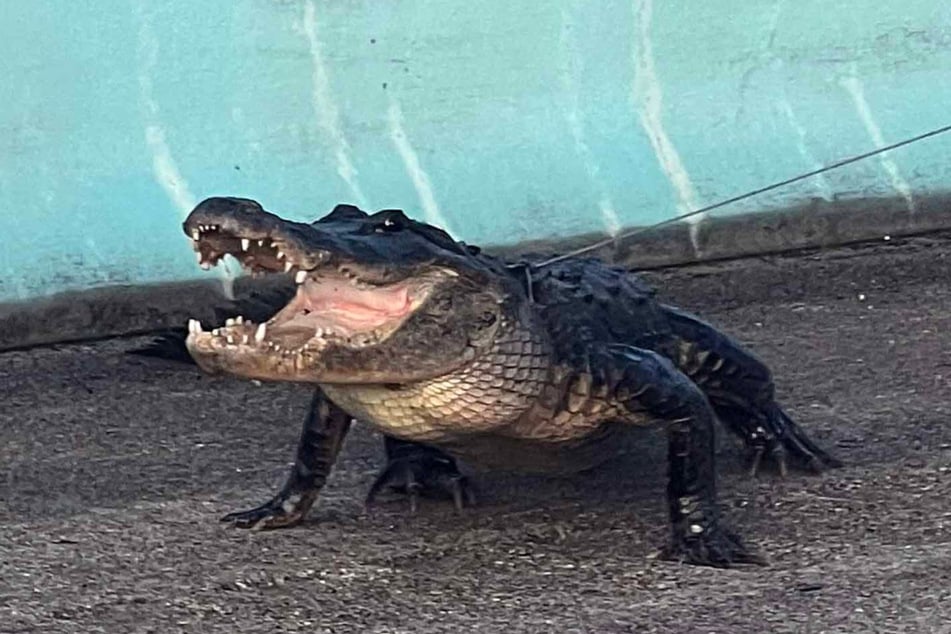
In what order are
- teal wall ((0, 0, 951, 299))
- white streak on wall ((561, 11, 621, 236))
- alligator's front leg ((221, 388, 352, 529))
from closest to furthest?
alligator's front leg ((221, 388, 352, 529)), teal wall ((0, 0, 951, 299)), white streak on wall ((561, 11, 621, 236))

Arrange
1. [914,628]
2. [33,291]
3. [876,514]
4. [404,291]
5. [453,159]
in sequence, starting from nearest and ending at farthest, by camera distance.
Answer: [914,628] < [404,291] < [876,514] < [33,291] < [453,159]

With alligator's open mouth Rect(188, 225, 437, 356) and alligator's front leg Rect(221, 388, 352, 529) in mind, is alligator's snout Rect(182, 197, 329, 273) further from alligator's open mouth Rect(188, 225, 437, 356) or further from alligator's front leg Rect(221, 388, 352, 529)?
alligator's front leg Rect(221, 388, 352, 529)

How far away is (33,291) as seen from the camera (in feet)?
19.9

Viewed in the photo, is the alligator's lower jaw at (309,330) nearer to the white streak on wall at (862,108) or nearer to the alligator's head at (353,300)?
the alligator's head at (353,300)

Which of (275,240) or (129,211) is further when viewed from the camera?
(129,211)

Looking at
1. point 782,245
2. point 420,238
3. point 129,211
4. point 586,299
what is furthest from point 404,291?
point 782,245

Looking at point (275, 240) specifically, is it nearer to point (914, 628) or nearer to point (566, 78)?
point (914, 628)

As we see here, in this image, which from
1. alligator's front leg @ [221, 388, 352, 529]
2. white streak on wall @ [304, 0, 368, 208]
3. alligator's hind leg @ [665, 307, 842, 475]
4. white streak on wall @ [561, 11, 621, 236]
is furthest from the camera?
white streak on wall @ [561, 11, 621, 236]

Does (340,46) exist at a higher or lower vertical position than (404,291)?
higher

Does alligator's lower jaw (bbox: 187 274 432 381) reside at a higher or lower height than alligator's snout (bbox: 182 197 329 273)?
lower

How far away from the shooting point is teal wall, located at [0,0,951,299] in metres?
6.11

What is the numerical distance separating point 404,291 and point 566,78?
2.86m

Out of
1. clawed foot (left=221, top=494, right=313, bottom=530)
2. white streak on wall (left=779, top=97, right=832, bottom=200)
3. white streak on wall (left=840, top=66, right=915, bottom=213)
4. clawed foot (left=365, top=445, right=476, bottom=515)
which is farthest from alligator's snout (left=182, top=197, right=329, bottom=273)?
white streak on wall (left=840, top=66, right=915, bottom=213)

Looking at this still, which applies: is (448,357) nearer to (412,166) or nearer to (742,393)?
(742,393)
